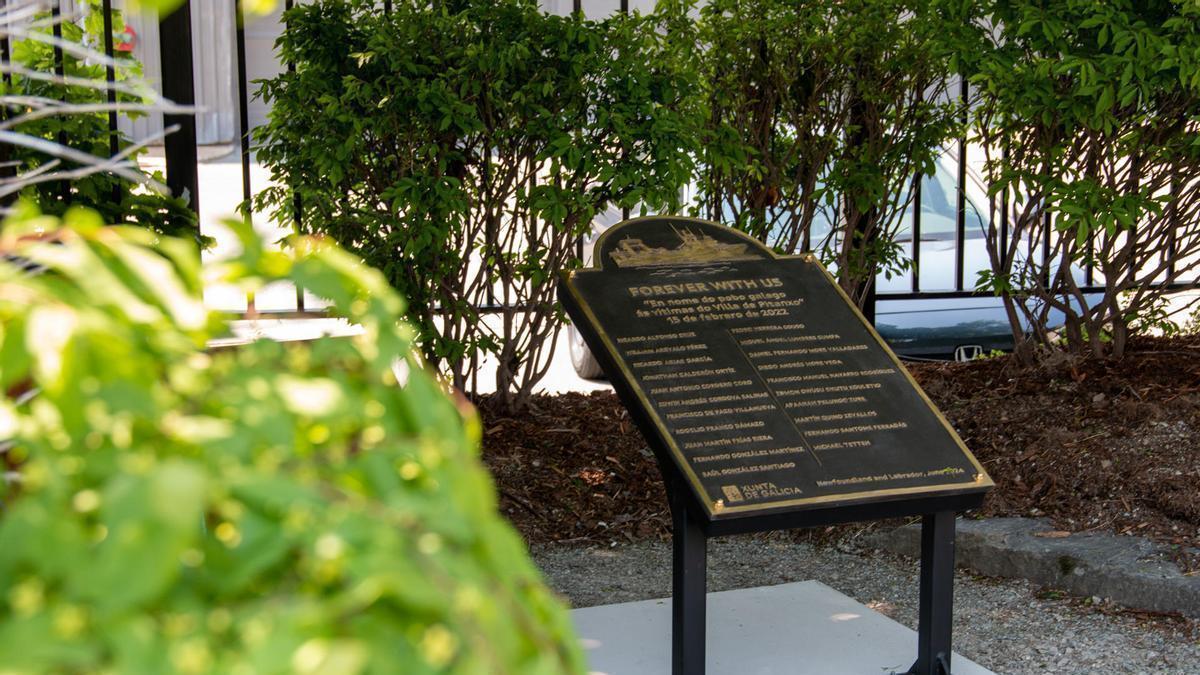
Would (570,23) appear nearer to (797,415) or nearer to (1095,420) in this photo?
(797,415)

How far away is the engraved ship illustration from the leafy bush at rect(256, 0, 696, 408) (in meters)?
1.28

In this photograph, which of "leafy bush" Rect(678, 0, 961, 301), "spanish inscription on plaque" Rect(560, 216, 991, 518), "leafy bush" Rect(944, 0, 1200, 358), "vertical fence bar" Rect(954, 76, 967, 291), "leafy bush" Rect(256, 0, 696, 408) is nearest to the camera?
"spanish inscription on plaque" Rect(560, 216, 991, 518)

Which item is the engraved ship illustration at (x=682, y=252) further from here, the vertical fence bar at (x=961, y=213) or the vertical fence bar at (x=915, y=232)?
the vertical fence bar at (x=915, y=232)

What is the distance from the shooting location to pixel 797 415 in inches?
148

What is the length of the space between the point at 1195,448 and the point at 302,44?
4372mm

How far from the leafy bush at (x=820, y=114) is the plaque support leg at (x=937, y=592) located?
9.31ft

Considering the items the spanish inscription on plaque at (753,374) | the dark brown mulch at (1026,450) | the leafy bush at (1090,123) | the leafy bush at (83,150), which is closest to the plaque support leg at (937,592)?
the spanish inscription on plaque at (753,374)

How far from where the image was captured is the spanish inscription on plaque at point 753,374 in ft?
11.7

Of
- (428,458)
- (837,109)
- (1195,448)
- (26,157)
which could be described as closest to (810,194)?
(837,109)

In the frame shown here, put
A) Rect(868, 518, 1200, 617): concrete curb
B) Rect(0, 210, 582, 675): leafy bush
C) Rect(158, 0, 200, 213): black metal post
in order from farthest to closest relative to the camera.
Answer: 1. Rect(158, 0, 200, 213): black metal post
2. Rect(868, 518, 1200, 617): concrete curb
3. Rect(0, 210, 582, 675): leafy bush

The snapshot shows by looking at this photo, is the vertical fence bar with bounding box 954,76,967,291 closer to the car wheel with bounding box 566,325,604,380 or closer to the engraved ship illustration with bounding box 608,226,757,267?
the car wheel with bounding box 566,325,604,380

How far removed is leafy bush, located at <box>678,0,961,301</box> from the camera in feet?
21.3

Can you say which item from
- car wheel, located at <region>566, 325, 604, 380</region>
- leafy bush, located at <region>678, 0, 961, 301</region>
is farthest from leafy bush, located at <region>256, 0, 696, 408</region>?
car wheel, located at <region>566, 325, 604, 380</region>

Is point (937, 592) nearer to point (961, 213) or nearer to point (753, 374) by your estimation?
point (753, 374)
